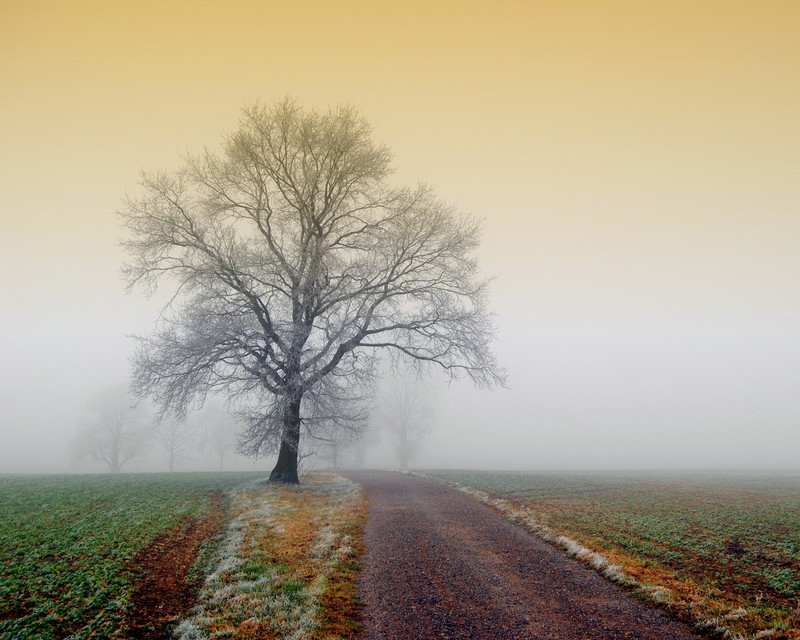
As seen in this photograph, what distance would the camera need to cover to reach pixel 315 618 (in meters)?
6.86

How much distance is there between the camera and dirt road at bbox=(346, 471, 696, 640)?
21.4 feet

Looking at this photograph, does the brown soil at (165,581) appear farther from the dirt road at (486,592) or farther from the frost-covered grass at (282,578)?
the dirt road at (486,592)

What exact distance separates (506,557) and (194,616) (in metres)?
7.54

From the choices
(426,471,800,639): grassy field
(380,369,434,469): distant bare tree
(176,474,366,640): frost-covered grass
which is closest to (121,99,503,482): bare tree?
(176,474,366,640): frost-covered grass

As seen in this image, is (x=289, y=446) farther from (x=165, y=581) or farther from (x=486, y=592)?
(x=486, y=592)

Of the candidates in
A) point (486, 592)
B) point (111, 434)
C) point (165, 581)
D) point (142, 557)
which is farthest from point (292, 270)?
point (111, 434)

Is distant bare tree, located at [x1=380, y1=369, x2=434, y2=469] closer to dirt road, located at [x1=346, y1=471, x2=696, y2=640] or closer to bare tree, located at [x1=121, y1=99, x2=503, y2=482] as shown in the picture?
bare tree, located at [x1=121, y1=99, x2=503, y2=482]

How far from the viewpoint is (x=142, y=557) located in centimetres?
980

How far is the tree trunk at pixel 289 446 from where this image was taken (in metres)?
21.1

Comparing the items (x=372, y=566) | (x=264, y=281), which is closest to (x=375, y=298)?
(x=264, y=281)

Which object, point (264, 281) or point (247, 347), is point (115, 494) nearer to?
point (247, 347)

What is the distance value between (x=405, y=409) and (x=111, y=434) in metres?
49.2

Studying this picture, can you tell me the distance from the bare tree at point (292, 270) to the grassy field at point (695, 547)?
7.77m

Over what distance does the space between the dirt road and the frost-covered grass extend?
62cm
